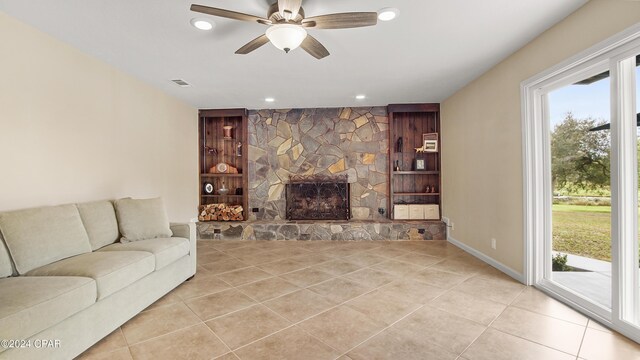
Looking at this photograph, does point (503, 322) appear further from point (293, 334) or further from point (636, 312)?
point (293, 334)

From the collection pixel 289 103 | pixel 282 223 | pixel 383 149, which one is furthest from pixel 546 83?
pixel 282 223

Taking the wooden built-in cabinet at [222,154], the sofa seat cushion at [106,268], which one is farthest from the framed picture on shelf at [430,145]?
the sofa seat cushion at [106,268]

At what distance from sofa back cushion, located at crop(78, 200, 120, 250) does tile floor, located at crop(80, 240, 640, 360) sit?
0.85m

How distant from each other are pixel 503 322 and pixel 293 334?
5.60 feet

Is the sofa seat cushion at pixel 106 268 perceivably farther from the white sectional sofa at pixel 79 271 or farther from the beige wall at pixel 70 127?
the beige wall at pixel 70 127

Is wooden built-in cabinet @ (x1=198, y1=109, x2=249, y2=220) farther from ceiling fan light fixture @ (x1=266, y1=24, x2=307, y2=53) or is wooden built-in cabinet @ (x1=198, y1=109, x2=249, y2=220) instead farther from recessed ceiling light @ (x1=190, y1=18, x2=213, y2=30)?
ceiling fan light fixture @ (x1=266, y1=24, x2=307, y2=53)

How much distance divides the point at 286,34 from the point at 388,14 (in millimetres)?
910

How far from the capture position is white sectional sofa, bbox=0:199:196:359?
1.59 metres

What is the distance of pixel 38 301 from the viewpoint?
160 centimetres

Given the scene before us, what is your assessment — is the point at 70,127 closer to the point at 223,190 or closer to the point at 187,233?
the point at 187,233

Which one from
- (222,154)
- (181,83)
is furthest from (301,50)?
(222,154)

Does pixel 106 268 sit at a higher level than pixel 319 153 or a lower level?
lower

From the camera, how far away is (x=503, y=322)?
7.33ft

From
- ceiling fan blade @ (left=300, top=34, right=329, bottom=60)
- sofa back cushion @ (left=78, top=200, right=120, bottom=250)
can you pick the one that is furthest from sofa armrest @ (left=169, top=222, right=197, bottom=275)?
ceiling fan blade @ (left=300, top=34, right=329, bottom=60)
